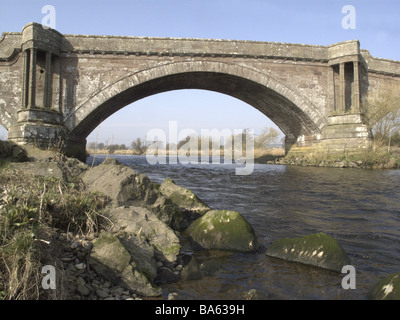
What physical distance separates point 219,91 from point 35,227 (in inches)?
975

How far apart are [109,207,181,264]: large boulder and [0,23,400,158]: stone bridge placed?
1420 centimetres

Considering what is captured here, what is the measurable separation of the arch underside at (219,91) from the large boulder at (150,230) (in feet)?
54.6

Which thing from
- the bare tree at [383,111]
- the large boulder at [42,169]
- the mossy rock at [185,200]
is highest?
the bare tree at [383,111]

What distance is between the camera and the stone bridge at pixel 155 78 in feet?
59.2

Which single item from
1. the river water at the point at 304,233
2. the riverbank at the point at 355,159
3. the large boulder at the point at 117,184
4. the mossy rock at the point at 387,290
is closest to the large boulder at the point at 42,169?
the large boulder at the point at 117,184

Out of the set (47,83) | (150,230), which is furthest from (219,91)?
(150,230)

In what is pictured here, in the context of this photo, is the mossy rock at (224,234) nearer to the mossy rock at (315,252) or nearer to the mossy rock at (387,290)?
the mossy rock at (315,252)

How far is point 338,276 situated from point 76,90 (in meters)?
19.7

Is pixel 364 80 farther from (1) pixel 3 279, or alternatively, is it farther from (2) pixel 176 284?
(1) pixel 3 279

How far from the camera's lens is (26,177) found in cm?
495

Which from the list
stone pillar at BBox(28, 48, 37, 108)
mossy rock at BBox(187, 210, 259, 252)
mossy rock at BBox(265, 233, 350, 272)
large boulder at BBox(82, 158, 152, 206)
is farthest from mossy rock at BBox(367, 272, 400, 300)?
stone pillar at BBox(28, 48, 37, 108)

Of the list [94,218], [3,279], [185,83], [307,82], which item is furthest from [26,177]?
[307,82]

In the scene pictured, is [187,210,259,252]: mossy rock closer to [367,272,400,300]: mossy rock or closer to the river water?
the river water

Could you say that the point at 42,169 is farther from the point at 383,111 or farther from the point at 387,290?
the point at 383,111
